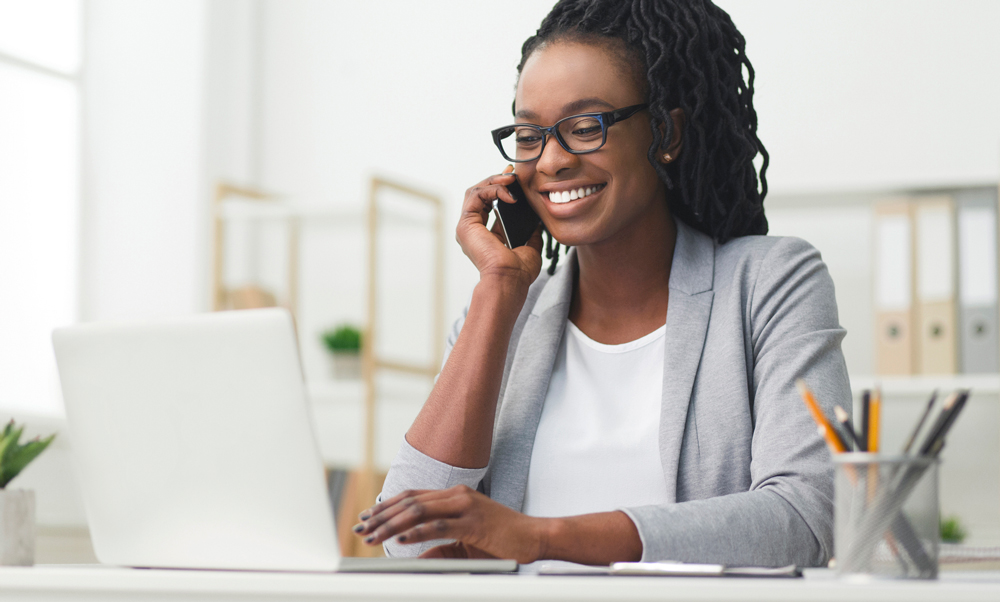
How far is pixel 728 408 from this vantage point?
1.28 meters

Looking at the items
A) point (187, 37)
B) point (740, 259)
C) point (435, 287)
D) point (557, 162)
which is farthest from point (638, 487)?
point (187, 37)

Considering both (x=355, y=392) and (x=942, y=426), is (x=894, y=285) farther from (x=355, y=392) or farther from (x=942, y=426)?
(x=942, y=426)

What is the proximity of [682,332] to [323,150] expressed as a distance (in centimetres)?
242

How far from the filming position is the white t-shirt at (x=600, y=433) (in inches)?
52.4

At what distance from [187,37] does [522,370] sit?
2506 millimetres

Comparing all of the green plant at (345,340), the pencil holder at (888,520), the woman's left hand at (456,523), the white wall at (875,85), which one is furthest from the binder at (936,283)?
the pencil holder at (888,520)

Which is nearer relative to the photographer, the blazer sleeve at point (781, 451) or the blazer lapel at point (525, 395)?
the blazer sleeve at point (781, 451)

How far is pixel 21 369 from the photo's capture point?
3166 mm

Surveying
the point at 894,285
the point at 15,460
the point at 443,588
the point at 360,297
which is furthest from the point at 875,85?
the point at 443,588

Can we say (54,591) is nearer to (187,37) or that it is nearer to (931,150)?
(931,150)

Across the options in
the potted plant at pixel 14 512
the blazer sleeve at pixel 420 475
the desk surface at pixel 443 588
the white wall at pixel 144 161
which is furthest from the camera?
the white wall at pixel 144 161

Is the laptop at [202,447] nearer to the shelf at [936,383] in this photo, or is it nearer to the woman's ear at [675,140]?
the woman's ear at [675,140]

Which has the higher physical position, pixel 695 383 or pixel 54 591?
pixel 695 383

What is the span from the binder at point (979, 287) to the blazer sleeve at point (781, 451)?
1371 millimetres
